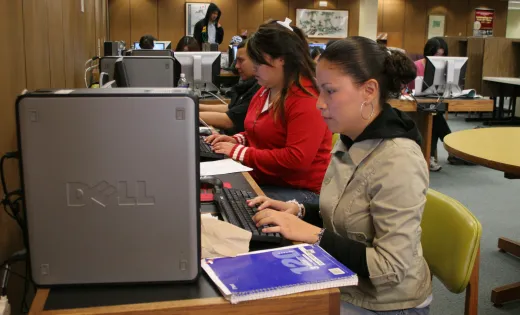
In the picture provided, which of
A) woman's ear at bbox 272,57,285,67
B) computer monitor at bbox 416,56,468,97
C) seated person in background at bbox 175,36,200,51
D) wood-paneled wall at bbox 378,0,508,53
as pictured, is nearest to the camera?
woman's ear at bbox 272,57,285,67

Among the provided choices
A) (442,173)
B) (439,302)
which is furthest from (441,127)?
(439,302)

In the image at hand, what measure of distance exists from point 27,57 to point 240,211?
2.97 feet

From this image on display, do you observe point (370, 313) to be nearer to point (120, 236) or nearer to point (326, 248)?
point (326, 248)

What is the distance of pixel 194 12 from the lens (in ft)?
36.0

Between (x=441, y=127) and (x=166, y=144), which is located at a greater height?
(x=166, y=144)

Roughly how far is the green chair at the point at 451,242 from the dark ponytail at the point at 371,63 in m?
0.36

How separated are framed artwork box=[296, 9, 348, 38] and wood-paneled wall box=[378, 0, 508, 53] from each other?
3.46 feet

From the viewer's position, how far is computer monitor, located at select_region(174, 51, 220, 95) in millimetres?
4637

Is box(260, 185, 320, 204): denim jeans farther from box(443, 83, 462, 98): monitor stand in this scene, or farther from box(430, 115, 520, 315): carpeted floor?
box(443, 83, 462, 98): monitor stand

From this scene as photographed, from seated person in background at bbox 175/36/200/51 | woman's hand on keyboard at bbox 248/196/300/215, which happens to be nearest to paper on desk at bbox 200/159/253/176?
woman's hand on keyboard at bbox 248/196/300/215

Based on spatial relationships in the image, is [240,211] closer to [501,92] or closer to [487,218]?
[487,218]

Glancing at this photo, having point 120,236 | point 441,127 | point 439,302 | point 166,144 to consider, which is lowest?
point 439,302

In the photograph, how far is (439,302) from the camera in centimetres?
244

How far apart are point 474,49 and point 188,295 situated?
9239 mm
